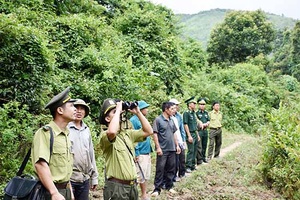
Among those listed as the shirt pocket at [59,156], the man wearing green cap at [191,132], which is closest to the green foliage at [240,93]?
the man wearing green cap at [191,132]

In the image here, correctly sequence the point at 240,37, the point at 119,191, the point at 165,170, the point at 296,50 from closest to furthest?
the point at 119,191 < the point at 165,170 < the point at 240,37 < the point at 296,50

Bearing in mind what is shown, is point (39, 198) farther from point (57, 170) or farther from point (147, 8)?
point (147, 8)

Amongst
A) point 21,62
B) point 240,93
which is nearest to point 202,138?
point 21,62

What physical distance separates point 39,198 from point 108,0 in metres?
14.2

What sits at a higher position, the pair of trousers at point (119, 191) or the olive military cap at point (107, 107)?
the olive military cap at point (107, 107)

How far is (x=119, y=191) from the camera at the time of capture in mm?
3857

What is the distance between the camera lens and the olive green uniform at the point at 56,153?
10.2 feet

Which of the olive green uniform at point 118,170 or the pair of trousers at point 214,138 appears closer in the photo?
the olive green uniform at point 118,170

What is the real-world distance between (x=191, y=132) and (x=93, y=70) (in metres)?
3.23

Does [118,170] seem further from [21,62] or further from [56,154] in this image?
[21,62]

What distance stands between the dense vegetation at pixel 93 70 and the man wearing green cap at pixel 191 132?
169 cm

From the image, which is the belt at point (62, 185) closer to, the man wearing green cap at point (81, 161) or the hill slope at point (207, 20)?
the man wearing green cap at point (81, 161)

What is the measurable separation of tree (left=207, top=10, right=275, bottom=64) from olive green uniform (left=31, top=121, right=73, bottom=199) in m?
28.0

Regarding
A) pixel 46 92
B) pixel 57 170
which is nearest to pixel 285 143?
pixel 46 92
